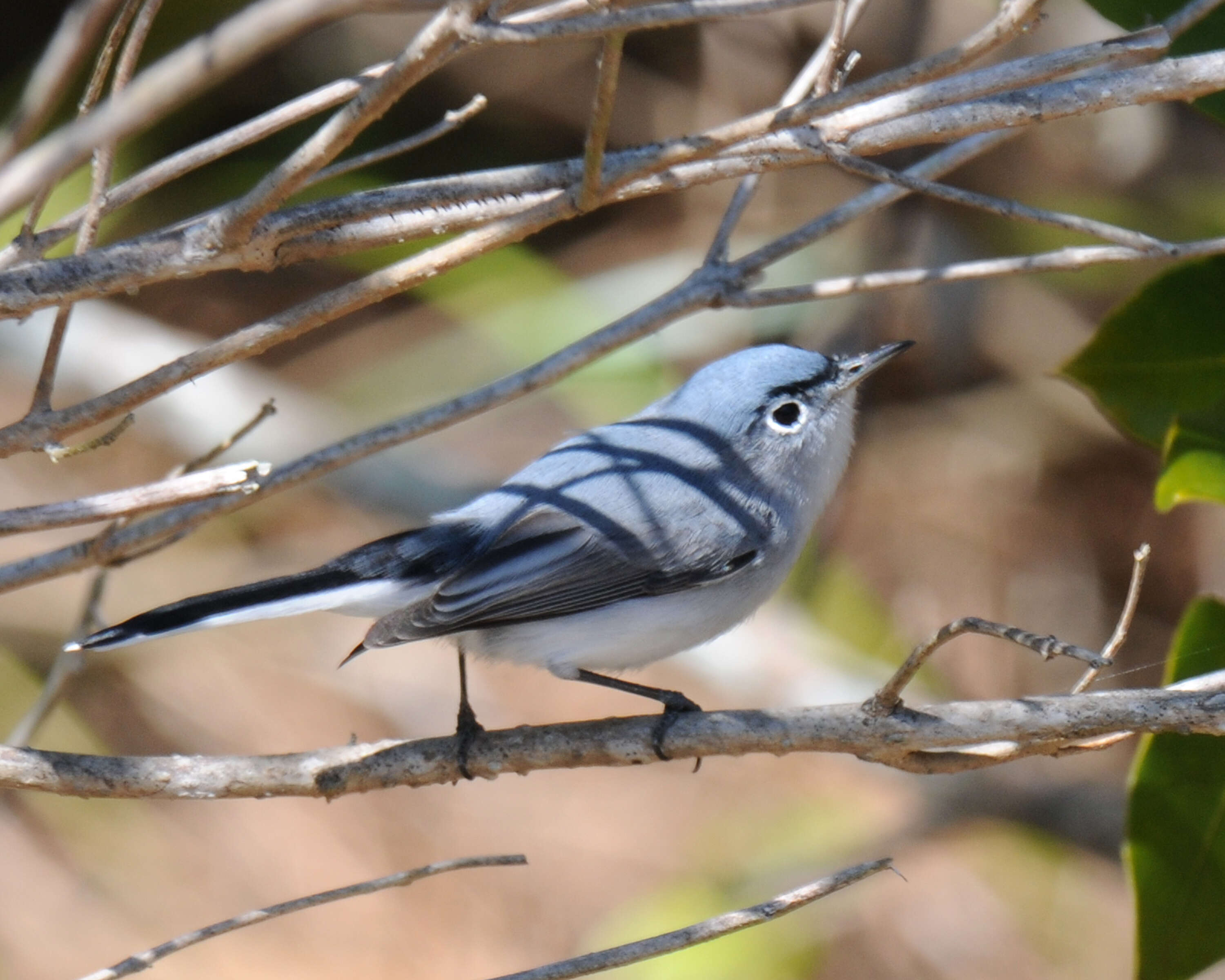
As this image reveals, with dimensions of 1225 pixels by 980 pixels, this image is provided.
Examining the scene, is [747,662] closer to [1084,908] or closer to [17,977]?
[1084,908]

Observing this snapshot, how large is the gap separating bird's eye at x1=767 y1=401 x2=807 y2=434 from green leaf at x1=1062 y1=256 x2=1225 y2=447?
2.03 feet

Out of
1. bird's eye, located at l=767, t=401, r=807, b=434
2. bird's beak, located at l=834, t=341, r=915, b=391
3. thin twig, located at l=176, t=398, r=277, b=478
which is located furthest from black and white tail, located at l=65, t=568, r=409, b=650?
bird's beak, located at l=834, t=341, r=915, b=391

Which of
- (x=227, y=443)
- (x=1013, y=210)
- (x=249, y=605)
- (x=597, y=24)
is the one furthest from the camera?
(x=249, y=605)

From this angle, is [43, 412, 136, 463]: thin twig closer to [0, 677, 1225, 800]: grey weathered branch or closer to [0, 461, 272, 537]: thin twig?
[0, 461, 272, 537]: thin twig

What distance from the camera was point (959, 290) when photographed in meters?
4.44

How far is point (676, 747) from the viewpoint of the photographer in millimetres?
1650

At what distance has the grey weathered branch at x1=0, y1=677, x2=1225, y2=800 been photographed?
1.44 meters

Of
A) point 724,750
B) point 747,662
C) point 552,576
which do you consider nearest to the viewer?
point 724,750

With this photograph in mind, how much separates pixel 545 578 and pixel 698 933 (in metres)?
0.90

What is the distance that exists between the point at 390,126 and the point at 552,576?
2.83 meters

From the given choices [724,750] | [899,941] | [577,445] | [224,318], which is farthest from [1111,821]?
[224,318]

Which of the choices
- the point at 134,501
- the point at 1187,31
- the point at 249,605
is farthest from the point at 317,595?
the point at 1187,31

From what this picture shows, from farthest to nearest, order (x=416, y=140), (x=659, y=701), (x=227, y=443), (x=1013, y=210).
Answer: (x=659, y=701)
(x=227, y=443)
(x=416, y=140)
(x=1013, y=210)

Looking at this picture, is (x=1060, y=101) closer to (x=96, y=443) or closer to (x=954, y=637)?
(x=954, y=637)
